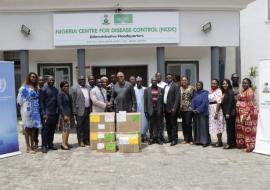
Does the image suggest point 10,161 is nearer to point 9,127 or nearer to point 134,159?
point 9,127

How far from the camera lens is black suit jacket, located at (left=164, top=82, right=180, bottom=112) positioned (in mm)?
10297

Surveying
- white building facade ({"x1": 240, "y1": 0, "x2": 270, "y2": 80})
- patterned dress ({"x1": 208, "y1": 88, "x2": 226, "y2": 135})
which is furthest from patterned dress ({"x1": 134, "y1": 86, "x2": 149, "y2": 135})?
white building facade ({"x1": 240, "y1": 0, "x2": 270, "y2": 80})

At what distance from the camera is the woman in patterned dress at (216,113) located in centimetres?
993

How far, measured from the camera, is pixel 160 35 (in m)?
13.1

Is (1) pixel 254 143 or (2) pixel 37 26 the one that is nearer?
(1) pixel 254 143

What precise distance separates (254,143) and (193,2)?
5457 millimetres

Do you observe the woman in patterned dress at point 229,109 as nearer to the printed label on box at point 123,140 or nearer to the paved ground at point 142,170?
the paved ground at point 142,170

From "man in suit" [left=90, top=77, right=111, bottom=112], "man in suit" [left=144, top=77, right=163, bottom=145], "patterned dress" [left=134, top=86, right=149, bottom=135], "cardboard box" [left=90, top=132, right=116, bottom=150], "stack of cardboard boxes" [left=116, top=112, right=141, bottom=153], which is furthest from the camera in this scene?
"patterned dress" [left=134, top=86, right=149, bottom=135]

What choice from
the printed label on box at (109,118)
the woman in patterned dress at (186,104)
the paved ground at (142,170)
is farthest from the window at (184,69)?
the printed label on box at (109,118)

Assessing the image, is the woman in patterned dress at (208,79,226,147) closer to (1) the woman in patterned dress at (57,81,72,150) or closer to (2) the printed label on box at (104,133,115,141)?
(2) the printed label on box at (104,133,115,141)

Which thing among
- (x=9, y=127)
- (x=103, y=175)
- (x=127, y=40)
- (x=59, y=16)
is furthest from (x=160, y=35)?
(x=103, y=175)

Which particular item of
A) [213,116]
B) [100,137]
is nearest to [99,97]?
[100,137]

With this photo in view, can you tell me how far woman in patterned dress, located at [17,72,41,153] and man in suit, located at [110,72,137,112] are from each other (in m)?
1.93

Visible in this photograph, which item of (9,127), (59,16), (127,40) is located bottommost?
(9,127)
